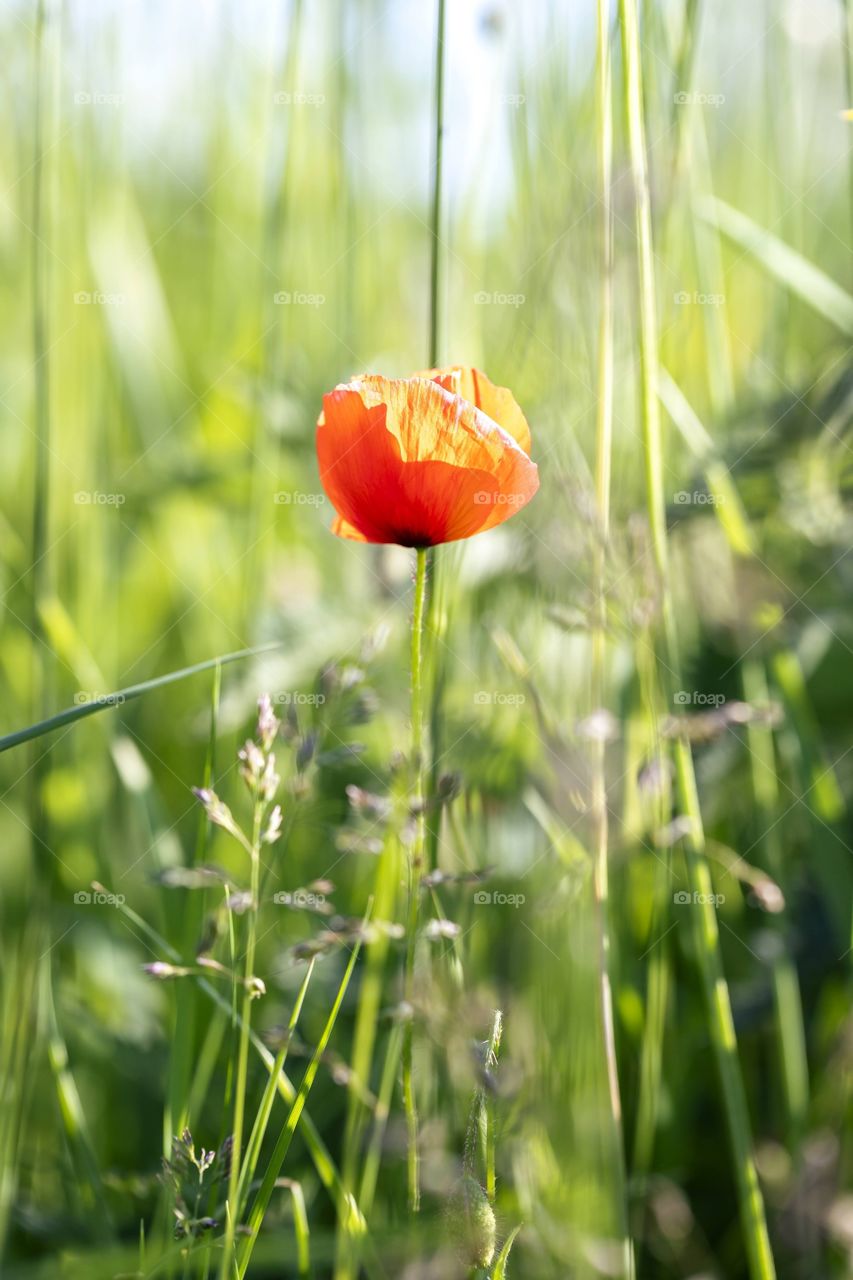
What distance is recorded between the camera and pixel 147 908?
1.06 m

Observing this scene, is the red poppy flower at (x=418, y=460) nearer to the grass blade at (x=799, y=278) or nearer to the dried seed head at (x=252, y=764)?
the dried seed head at (x=252, y=764)

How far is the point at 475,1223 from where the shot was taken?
48 cm

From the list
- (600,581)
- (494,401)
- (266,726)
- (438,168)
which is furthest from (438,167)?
(266,726)

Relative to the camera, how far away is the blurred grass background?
0.72 m

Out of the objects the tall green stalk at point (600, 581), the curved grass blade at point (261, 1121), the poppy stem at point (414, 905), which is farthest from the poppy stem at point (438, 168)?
the curved grass blade at point (261, 1121)

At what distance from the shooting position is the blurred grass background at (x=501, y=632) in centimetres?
72

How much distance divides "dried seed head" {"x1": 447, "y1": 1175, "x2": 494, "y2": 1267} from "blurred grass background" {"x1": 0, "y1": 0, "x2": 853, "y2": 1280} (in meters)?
0.09

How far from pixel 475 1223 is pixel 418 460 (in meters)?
0.38

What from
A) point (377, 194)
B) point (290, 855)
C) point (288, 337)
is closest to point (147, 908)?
point (290, 855)

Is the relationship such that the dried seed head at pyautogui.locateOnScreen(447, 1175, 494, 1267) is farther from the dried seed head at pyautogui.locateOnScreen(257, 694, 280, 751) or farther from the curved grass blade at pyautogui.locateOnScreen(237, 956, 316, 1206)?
the dried seed head at pyautogui.locateOnScreen(257, 694, 280, 751)

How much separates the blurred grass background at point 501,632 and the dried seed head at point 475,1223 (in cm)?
9

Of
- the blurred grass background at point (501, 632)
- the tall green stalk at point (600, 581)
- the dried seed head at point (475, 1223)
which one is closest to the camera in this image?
the dried seed head at point (475, 1223)

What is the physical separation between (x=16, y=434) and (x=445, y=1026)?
4.18ft

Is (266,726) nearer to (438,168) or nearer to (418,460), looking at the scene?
(418,460)
